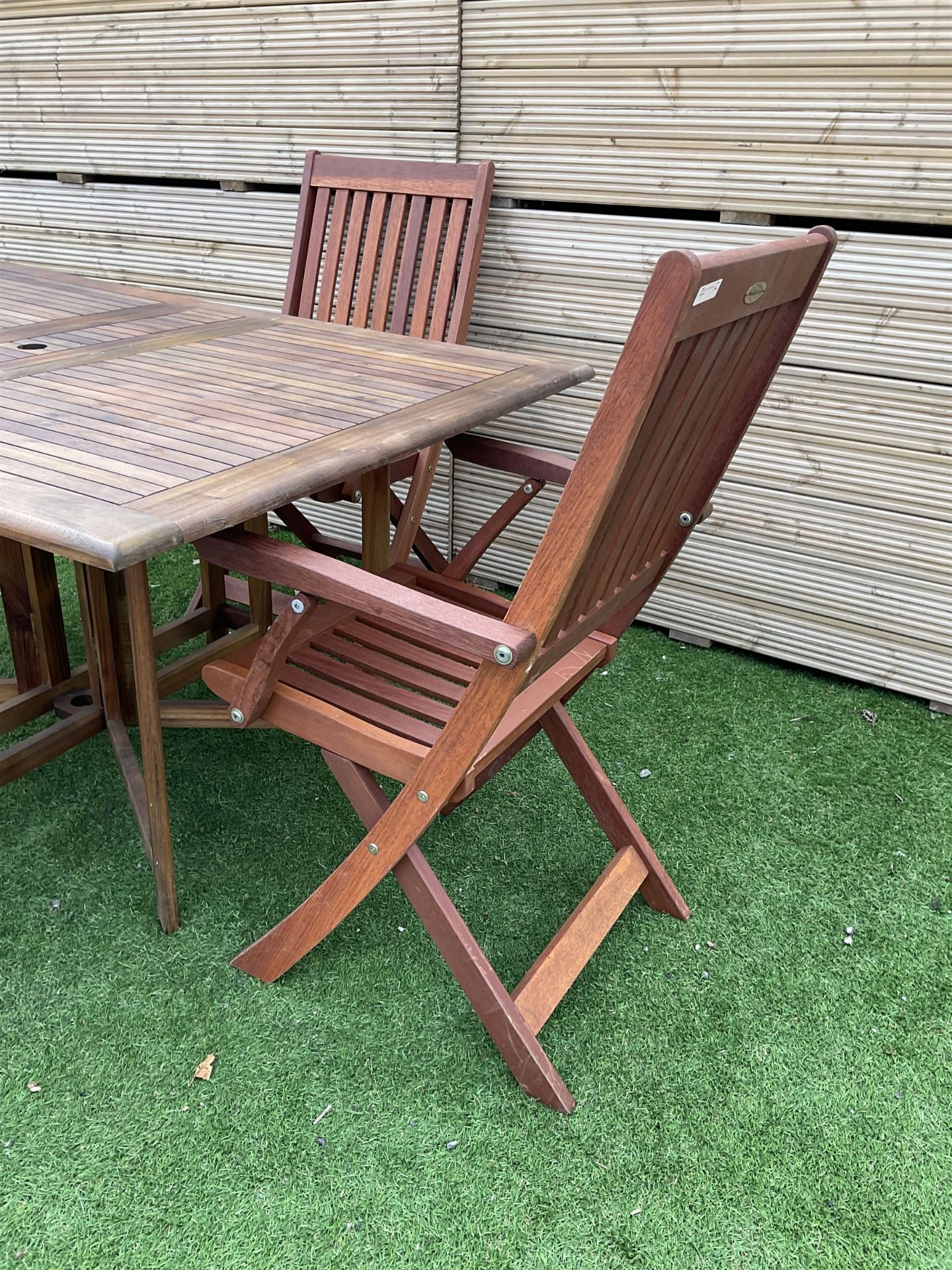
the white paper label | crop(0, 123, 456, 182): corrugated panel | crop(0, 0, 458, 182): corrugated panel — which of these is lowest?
the white paper label

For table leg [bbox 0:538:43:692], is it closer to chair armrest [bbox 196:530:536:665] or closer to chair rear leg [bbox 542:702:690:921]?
chair armrest [bbox 196:530:536:665]

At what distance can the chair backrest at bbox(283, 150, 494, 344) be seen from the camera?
287 cm

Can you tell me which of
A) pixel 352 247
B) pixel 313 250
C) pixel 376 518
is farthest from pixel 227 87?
pixel 376 518

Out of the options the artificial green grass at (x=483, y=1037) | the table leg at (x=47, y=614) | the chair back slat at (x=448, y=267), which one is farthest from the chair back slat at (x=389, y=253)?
the artificial green grass at (x=483, y=1037)

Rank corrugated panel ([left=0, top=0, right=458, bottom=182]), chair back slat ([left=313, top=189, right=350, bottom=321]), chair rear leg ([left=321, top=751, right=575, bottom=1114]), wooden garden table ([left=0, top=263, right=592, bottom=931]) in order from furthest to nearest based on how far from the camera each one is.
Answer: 1. corrugated panel ([left=0, top=0, right=458, bottom=182])
2. chair back slat ([left=313, top=189, right=350, bottom=321])
3. chair rear leg ([left=321, top=751, right=575, bottom=1114])
4. wooden garden table ([left=0, top=263, right=592, bottom=931])

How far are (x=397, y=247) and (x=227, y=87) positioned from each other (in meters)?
1.13

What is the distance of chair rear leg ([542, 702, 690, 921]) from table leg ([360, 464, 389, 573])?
0.60 meters

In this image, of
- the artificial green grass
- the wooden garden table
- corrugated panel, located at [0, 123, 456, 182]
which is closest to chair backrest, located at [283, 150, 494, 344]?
corrugated panel, located at [0, 123, 456, 182]

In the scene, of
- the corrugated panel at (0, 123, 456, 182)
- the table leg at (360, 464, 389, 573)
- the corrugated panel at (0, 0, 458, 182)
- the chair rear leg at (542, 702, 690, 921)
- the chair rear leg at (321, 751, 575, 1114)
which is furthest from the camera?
the corrugated panel at (0, 123, 456, 182)

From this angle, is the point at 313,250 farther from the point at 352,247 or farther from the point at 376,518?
the point at 376,518

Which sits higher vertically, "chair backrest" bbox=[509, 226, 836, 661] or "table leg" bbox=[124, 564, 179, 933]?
"chair backrest" bbox=[509, 226, 836, 661]

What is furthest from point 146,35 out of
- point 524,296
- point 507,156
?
point 524,296

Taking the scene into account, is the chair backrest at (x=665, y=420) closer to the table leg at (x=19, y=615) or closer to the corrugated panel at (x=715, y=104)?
the corrugated panel at (x=715, y=104)

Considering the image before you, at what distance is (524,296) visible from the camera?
10.3 ft
